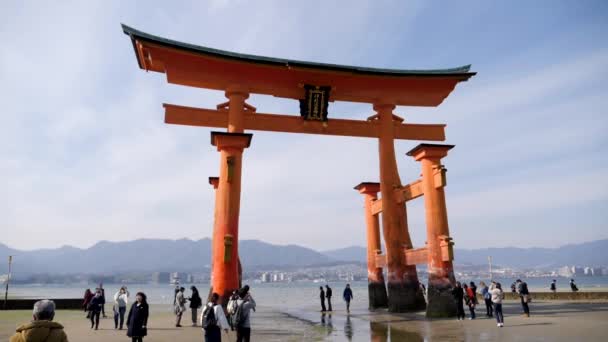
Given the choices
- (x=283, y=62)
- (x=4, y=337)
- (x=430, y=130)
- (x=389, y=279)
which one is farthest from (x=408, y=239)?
(x=4, y=337)

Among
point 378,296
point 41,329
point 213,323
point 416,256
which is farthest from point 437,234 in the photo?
point 41,329

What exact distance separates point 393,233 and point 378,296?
435cm

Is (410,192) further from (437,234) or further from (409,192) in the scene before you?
(437,234)

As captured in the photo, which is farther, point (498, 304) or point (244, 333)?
point (498, 304)

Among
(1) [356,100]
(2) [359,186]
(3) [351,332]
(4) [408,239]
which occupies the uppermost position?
(1) [356,100]

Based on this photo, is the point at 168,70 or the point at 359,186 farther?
the point at 359,186

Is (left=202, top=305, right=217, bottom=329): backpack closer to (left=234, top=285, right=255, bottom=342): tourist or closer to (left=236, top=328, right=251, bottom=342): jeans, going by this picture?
(left=234, top=285, right=255, bottom=342): tourist

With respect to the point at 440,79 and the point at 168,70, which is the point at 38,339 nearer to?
the point at 168,70

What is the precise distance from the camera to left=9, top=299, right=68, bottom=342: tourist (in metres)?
3.10

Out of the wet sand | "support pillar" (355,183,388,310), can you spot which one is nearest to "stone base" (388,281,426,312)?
"support pillar" (355,183,388,310)

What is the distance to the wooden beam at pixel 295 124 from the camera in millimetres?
16375

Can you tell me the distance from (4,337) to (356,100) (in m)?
15.4

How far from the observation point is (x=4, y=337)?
1086cm

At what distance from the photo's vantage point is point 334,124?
18219mm
